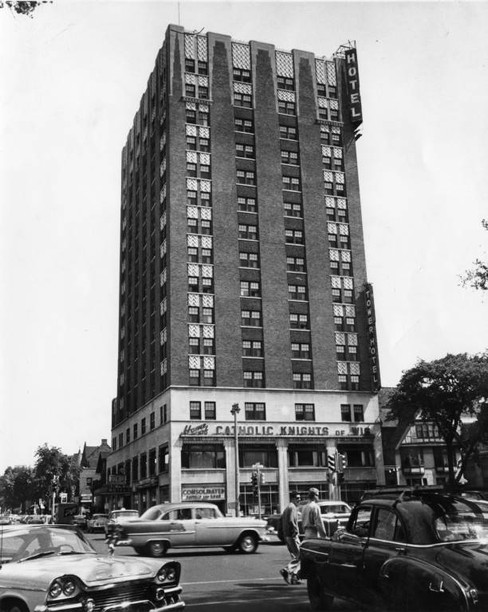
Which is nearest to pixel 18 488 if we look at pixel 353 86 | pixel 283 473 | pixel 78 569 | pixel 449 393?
pixel 283 473

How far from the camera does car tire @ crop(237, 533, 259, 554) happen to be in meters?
21.7

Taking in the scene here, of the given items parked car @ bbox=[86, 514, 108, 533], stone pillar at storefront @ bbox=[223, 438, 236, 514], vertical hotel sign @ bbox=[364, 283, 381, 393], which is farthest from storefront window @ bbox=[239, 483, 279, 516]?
vertical hotel sign @ bbox=[364, 283, 381, 393]

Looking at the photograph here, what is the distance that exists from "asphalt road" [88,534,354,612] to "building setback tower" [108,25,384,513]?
33189mm

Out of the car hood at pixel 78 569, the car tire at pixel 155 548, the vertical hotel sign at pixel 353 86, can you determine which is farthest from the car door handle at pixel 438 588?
the vertical hotel sign at pixel 353 86

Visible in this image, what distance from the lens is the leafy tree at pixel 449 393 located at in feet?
163

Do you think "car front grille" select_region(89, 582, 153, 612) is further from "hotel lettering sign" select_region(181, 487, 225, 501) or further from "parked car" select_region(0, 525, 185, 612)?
"hotel lettering sign" select_region(181, 487, 225, 501)

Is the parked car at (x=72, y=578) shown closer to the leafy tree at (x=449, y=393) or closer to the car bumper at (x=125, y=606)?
the car bumper at (x=125, y=606)

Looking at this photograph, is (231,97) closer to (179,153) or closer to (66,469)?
(179,153)

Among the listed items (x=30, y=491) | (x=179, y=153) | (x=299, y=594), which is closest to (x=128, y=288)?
(x=179, y=153)

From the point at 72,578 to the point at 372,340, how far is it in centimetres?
5345

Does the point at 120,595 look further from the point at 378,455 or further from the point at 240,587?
the point at 378,455

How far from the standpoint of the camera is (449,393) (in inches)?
1989

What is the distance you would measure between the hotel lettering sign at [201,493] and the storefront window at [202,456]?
1720 millimetres

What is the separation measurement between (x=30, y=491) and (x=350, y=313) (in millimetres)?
75300
